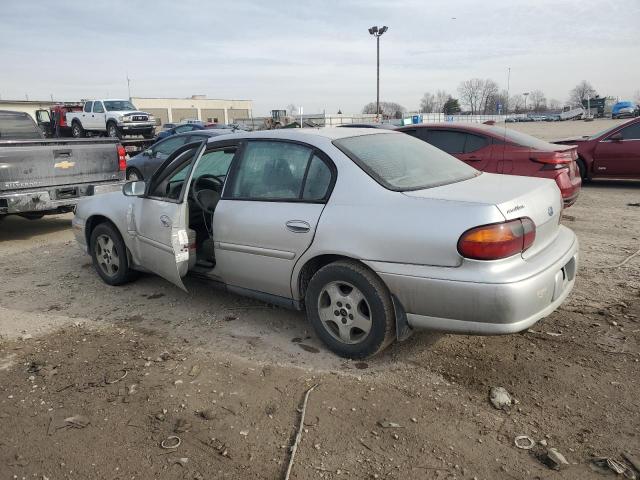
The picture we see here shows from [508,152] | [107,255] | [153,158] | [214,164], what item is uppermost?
[214,164]

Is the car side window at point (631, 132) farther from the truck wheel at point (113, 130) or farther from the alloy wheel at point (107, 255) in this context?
the truck wheel at point (113, 130)

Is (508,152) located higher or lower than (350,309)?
higher

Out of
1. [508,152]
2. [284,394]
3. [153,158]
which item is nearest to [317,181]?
[284,394]

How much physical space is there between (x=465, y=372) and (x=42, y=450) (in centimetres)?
251

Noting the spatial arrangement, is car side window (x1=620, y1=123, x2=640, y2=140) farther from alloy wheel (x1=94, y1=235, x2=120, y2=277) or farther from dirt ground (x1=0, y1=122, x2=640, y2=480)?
alloy wheel (x1=94, y1=235, x2=120, y2=277)

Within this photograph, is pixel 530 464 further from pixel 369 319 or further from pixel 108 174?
pixel 108 174

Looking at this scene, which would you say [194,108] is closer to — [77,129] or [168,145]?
[77,129]

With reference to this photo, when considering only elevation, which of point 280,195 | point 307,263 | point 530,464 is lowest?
point 530,464

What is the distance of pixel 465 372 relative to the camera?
344cm

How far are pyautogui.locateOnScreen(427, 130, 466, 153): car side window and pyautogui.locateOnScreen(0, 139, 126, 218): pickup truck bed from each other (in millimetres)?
4987

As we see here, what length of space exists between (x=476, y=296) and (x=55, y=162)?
658cm

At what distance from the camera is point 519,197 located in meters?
3.26

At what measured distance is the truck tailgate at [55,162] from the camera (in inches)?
273

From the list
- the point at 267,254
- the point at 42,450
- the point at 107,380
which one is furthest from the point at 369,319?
the point at 42,450
